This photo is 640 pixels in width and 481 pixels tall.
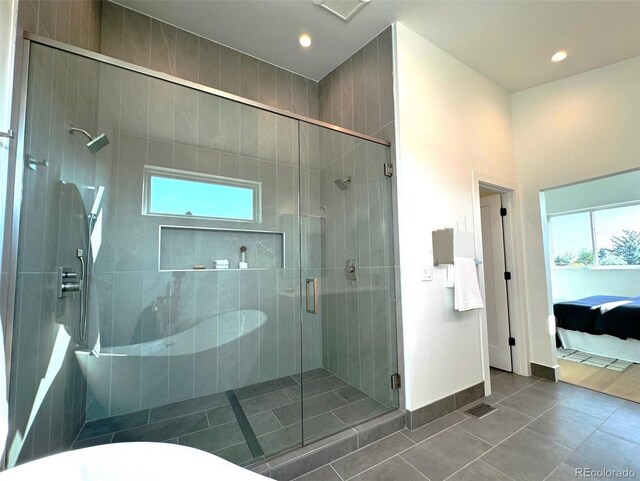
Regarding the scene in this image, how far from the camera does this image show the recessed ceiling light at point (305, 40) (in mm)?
2469

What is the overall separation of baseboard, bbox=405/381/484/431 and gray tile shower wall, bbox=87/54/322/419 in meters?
0.92

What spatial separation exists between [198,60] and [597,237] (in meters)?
7.43

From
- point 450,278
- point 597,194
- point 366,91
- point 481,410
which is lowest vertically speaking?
point 481,410

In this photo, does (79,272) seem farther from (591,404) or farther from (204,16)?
(591,404)

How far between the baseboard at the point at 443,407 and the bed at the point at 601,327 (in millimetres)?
2196

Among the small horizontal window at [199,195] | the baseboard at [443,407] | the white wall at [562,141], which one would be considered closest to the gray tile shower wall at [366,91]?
the small horizontal window at [199,195]

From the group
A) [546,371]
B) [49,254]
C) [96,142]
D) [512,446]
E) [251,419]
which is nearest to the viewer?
[49,254]

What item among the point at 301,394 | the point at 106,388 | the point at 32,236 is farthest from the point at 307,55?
the point at 106,388

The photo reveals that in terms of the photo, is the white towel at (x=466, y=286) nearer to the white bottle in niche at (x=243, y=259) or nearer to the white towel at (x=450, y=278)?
the white towel at (x=450, y=278)

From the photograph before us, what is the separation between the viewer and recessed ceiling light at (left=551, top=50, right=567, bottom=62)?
8.33ft

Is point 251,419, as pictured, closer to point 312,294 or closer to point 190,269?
point 312,294

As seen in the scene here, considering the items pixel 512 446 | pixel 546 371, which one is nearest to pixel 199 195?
pixel 512 446

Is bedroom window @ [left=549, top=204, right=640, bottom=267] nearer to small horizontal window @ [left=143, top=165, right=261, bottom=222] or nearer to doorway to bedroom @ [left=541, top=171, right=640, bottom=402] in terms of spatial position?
doorway to bedroom @ [left=541, top=171, right=640, bottom=402]

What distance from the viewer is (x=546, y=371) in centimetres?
288
